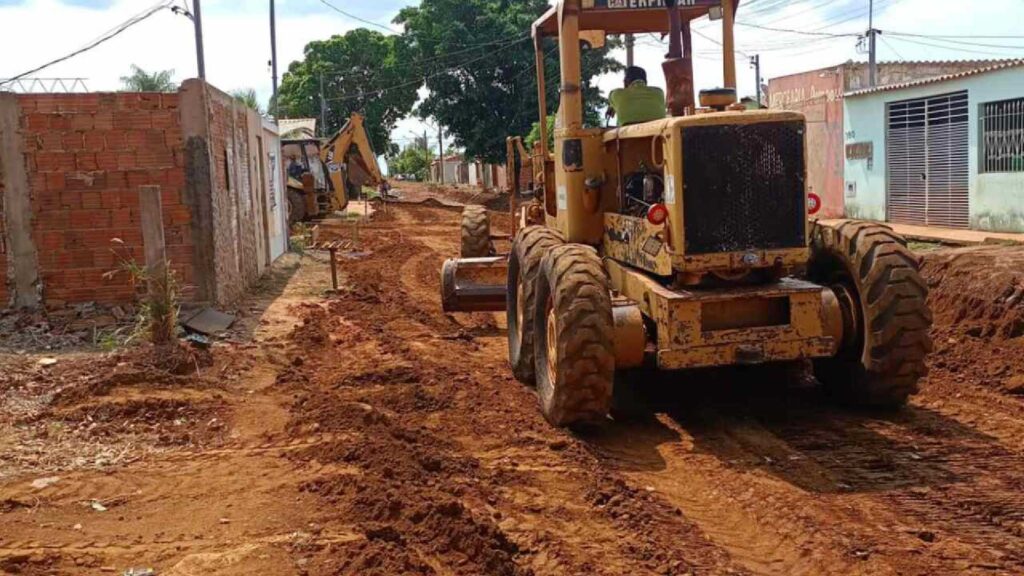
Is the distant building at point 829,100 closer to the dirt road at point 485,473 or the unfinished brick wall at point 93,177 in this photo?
the dirt road at point 485,473

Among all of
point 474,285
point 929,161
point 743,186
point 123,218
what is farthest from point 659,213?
point 929,161

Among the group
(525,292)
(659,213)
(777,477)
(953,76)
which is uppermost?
(953,76)

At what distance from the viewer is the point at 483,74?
38469 mm

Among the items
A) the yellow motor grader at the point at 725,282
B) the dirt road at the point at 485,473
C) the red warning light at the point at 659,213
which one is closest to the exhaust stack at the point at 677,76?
the yellow motor grader at the point at 725,282

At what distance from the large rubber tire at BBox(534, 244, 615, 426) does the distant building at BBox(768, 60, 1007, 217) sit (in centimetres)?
1937

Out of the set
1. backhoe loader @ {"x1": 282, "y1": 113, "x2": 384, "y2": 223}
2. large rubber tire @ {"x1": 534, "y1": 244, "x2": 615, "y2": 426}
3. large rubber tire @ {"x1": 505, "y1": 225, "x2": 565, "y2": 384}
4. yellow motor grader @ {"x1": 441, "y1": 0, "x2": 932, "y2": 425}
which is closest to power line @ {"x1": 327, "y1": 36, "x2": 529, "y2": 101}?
backhoe loader @ {"x1": 282, "y1": 113, "x2": 384, "y2": 223}

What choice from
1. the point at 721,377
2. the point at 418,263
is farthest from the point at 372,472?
the point at 418,263

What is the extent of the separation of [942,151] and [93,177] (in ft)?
53.1

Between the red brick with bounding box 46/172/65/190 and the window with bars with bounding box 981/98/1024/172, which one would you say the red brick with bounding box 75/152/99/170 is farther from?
the window with bars with bounding box 981/98/1024/172

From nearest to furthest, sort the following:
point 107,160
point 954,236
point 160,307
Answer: point 160,307 → point 107,160 → point 954,236

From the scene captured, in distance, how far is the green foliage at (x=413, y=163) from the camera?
8275 centimetres

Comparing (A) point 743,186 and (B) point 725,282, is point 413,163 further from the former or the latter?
(A) point 743,186

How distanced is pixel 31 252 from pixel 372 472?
23.1 ft

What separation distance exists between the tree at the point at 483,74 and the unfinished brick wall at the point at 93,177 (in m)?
27.3
